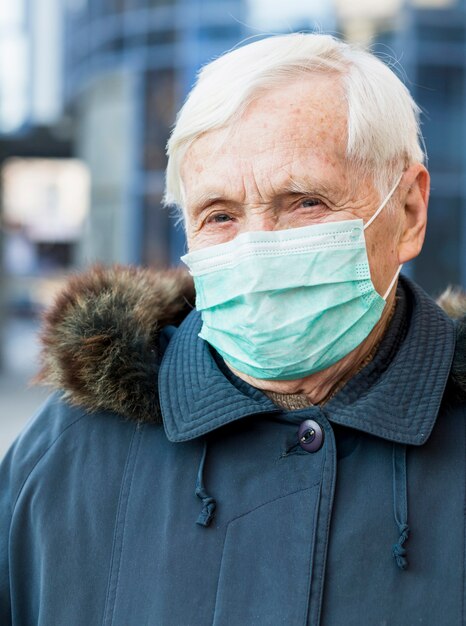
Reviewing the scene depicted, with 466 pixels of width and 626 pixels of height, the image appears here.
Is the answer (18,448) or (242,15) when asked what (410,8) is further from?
(18,448)

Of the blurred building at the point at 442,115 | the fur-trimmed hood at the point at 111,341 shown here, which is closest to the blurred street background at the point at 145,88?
the blurred building at the point at 442,115

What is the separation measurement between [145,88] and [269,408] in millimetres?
12483

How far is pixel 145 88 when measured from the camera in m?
13.8

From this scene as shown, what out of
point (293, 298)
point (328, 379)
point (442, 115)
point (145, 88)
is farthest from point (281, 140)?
point (145, 88)

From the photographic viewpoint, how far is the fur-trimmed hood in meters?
2.04

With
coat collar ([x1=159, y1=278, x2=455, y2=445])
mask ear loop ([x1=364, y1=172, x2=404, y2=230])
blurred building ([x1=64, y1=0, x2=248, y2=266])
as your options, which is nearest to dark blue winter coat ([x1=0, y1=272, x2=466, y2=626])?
coat collar ([x1=159, y1=278, x2=455, y2=445])

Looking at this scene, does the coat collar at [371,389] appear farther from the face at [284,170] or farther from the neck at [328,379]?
the face at [284,170]

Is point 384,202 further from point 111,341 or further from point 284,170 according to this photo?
point 111,341

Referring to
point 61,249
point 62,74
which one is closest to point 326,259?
point 62,74

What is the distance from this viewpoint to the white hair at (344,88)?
1.98 m

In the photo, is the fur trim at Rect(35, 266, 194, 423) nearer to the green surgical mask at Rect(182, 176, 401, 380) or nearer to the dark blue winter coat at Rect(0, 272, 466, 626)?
the dark blue winter coat at Rect(0, 272, 466, 626)

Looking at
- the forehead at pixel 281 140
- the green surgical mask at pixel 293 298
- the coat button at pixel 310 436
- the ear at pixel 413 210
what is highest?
the forehead at pixel 281 140

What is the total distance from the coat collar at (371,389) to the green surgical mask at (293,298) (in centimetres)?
7

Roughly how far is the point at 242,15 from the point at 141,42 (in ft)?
6.36
